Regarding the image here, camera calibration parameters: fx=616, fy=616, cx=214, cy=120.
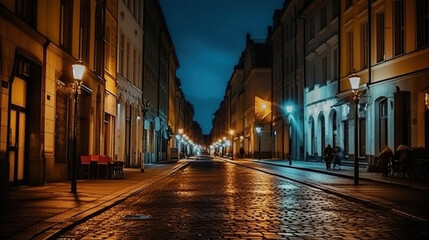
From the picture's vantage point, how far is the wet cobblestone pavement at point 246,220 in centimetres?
1029

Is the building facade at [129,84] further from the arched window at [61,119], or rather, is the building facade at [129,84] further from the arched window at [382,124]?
the arched window at [382,124]

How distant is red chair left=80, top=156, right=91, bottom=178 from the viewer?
24.8 m

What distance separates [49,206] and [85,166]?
11700mm

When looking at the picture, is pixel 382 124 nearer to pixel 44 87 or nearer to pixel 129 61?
pixel 129 61

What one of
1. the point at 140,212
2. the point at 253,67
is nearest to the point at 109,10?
the point at 140,212

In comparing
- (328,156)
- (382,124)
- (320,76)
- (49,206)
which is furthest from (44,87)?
(320,76)

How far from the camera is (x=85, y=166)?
25281mm

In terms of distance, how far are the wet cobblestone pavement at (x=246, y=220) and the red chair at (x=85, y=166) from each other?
7.17 metres

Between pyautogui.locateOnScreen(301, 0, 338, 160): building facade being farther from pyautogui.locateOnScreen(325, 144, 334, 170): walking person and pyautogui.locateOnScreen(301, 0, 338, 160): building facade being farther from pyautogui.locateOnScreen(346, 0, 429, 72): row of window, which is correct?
pyautogui.locateOnScreen(346, 0, 429, 72): row of window

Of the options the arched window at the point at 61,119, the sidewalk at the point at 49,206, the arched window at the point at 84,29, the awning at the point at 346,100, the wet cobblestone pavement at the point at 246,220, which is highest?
the arched window at the point at 84,29

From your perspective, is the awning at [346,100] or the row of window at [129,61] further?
the row of window at [129,61]

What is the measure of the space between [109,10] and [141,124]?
1593cm

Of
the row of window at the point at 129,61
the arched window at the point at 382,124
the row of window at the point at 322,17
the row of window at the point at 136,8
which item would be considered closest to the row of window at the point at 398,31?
the arched window at the point at 382,124

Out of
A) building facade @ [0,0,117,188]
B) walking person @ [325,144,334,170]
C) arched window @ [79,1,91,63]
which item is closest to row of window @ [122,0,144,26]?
arched window @ [79,1,91,63]
